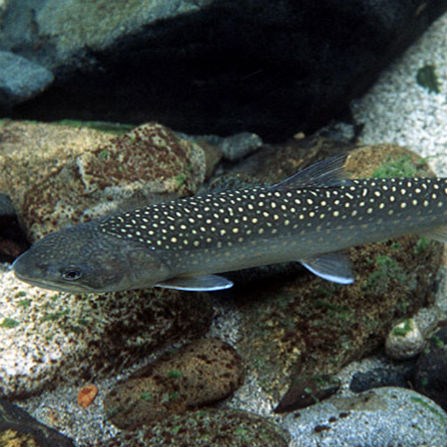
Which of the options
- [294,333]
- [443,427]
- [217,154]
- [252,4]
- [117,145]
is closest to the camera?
[443,427]

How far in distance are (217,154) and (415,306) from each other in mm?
3718

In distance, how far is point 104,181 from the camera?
5293mm

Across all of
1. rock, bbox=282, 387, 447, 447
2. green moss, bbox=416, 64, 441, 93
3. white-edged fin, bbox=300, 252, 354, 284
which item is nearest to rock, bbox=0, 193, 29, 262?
white-edged fin, bbox=300, 252, 354, 284

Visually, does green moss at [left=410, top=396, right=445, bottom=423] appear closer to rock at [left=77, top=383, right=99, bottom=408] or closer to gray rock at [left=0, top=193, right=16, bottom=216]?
rock at [left=77, top=383, right=99, bottom=408]

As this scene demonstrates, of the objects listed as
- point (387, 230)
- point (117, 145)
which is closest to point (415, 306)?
point (387, 230)

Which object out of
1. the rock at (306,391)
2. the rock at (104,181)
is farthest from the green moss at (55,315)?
the rock at (306,391)

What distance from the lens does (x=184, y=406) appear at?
4.43m

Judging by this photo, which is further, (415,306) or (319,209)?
(415,306)

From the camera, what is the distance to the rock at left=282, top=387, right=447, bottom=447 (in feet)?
13.4

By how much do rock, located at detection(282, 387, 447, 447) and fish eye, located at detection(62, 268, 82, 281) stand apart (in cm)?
220

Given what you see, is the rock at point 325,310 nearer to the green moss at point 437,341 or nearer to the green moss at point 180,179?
the green moss at point 437,341

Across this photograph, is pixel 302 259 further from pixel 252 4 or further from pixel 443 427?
pixel 252 4

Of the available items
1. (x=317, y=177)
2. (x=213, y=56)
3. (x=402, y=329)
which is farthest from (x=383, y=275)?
(x=213, y=56)

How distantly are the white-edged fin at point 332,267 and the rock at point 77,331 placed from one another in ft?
4.27
